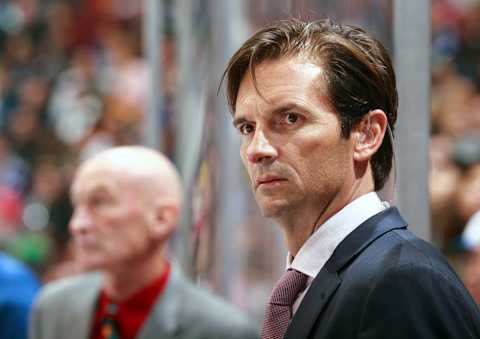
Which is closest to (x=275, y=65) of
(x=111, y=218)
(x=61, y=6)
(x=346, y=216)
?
(x=346, y=216)

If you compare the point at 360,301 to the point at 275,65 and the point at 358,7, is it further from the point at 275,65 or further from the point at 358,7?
the point at 358,7

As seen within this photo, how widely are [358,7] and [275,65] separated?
0.55 m

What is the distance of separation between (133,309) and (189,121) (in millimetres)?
1105

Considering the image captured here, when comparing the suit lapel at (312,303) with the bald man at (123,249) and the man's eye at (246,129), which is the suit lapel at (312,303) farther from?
the bald man at (123,249)

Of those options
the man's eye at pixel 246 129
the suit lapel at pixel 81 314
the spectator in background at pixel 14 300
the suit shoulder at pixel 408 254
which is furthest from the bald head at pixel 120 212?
the suit shoulder at pixel 408 254

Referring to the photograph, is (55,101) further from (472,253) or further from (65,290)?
(472,253)

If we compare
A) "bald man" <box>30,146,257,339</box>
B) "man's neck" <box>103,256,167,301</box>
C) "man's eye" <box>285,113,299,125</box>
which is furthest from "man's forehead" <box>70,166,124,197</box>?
"man's eye" <box>285,113,299,125</box>

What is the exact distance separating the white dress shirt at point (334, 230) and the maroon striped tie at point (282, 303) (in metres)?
0.02

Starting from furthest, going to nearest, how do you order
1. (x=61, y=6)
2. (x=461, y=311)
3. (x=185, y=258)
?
1. (x=61, y=6)
2. (x=185, y=258)
3. (x=461, y=311)

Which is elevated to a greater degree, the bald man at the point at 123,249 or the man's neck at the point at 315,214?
the man's neck at the point at 315,214

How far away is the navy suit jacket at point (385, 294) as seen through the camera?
1599mm

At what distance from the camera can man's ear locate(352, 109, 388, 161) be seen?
5.99ft

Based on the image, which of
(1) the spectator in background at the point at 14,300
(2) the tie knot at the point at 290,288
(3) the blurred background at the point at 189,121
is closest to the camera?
(2) the tie knot at the point at 290,288

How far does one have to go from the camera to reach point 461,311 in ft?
5.33
